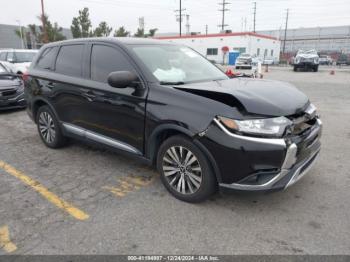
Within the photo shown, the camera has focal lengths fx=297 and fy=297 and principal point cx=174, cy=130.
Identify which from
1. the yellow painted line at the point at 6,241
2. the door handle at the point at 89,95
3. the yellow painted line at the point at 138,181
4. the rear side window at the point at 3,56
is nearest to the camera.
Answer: the yellow painted line at the point at 6,241

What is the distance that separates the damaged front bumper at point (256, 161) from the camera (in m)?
2.72

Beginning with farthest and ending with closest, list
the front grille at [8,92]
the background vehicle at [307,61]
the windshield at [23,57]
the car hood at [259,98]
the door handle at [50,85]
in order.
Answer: the background vehicle at [307,61] → the windshield at [23,57] → the front grille at [8,92] → the door handle at [50,85] → the car hood at [259,98]

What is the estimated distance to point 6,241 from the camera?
2697 mm

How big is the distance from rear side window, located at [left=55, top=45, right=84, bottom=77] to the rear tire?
2.54 ft

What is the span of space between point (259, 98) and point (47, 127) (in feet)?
12.2

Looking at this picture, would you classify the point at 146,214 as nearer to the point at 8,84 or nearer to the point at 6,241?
the point at 6,241

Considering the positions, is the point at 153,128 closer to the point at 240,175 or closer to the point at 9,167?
the point at 240,175

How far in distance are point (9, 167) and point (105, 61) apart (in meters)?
2.15

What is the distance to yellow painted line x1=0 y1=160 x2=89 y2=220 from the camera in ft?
10.3

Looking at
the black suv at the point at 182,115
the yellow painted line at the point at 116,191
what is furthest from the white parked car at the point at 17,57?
the yellow painted line at the point at 116,191

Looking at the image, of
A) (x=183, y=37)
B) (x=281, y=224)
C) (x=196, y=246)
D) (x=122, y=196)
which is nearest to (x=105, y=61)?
(x=122, y=196)

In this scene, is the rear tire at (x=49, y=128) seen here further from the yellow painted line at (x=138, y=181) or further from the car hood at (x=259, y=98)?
the car hood at (x=259, y=98)

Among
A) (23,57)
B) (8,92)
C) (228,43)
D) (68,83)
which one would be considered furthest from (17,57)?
(228,43)

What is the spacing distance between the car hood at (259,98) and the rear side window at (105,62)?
888 mm
